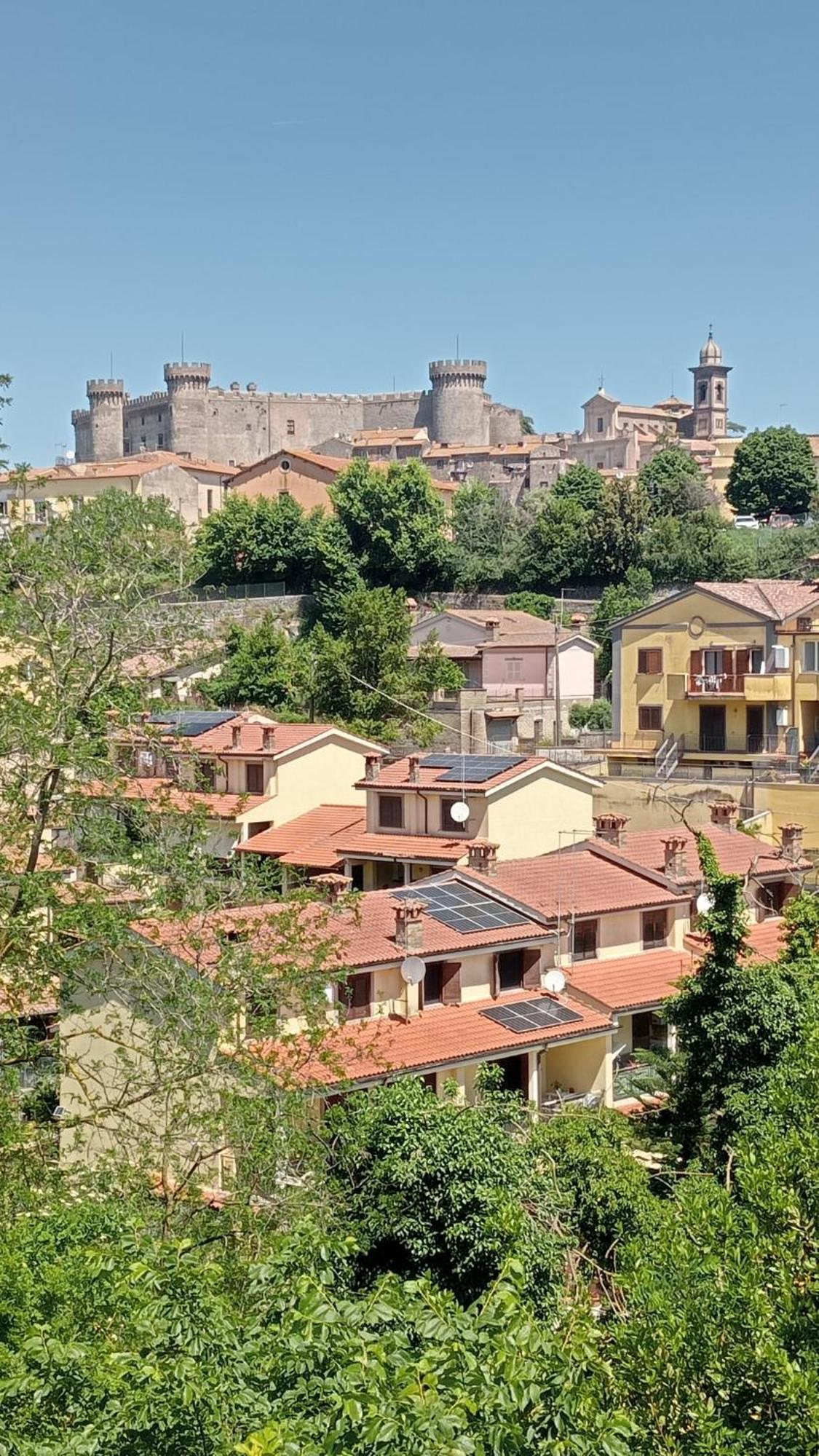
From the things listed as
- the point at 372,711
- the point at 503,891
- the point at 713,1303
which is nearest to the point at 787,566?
the point at 372,711

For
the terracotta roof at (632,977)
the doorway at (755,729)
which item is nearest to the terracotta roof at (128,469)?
the doorway at (755,729)

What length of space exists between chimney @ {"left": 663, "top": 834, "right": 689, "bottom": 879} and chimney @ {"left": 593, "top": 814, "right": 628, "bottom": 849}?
145 centimetres

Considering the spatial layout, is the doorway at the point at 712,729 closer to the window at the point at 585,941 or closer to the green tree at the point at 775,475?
the window at the point at 585,941

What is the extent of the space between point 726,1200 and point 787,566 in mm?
48535

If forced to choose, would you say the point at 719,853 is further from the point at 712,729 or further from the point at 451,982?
the point at 712,729

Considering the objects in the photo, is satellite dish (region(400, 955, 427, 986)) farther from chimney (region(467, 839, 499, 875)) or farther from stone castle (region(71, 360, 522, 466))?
stone castle (region(71, 360, 522, 466))

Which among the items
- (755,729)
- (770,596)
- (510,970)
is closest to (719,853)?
(510,970)

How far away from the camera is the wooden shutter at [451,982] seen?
2052 centimetres

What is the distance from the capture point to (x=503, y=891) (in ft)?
74.2

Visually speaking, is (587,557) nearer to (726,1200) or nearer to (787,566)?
(787,566)

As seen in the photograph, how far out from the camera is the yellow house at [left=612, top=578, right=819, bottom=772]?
35.5m

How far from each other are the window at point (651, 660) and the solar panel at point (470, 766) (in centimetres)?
1017

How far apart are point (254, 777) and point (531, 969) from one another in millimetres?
10528

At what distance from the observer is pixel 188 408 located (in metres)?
101
